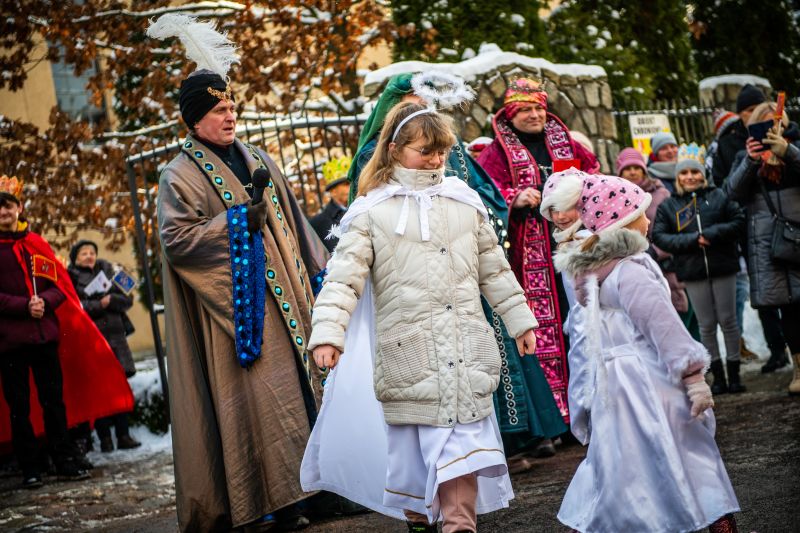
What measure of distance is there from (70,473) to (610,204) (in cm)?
547

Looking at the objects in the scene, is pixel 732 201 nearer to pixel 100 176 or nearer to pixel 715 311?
pixel 715 311

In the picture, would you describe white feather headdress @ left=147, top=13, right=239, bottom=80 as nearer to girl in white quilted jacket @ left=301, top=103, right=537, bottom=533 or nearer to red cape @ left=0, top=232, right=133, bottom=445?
girl in white quilted jacket @ left=301, top=103, right=537, bottom=533

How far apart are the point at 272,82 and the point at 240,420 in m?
9.02

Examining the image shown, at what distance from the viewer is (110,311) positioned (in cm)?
983

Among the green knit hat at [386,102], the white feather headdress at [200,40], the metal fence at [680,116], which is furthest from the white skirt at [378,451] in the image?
the metal fence at [680,116]

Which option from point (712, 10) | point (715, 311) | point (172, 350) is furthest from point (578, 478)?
point (712, 10)

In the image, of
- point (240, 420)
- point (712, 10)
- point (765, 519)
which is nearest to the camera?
point (765, 519)

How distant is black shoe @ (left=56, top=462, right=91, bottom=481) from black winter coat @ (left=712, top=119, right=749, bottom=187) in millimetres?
5548

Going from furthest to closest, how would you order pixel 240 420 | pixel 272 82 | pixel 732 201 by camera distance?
pixel 272 82 → pixel 732 201 → pixel 240 420

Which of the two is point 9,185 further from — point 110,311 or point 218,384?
point 218,384

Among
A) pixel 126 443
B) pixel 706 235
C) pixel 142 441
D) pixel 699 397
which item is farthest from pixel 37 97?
pixel 699 397

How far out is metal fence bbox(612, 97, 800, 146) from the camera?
10.8 m

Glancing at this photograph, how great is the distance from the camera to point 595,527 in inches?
150

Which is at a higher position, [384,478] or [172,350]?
[172,350]
